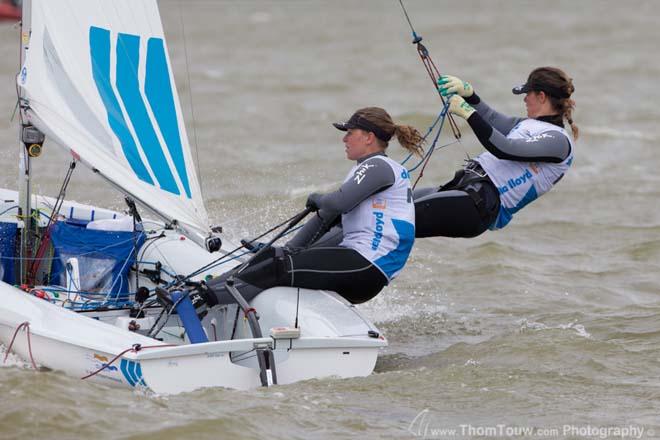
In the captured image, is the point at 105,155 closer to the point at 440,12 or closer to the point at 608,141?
the point at 608,141

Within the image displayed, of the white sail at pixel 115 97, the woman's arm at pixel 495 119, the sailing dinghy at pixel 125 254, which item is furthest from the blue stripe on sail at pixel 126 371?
the woman's arm at pixel 495 119

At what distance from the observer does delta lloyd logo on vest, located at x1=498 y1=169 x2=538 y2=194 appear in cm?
547

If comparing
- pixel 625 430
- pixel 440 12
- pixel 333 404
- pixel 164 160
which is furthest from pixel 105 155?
pixel 440 12

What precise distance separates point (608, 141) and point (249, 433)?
8888 mm

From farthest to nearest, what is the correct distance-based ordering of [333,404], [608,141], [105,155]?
[608,141] → [105,155] → [333,404]

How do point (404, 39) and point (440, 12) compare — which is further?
point (440, 12)

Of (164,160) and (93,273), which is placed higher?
(164,160)

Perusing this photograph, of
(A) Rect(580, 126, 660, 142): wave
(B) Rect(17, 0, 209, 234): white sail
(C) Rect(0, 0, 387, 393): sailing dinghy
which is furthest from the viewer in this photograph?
(A) Rect(580, 126, 660, 142): wave

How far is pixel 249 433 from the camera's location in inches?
165

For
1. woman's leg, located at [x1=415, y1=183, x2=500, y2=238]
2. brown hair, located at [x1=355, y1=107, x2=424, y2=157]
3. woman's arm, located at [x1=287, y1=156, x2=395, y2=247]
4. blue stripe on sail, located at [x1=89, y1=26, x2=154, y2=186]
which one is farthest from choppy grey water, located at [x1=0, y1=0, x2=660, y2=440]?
brown hair, located at [x1=355, y1=107, x2=424, y2=157]

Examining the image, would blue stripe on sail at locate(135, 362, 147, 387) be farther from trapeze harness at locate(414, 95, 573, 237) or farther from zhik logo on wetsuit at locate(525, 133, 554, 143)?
zhik logo on wetsuit at locate(525, 133, 554, 143)

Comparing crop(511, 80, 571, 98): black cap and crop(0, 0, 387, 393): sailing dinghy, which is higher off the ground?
crop(511, 80, 571, 98): black cap

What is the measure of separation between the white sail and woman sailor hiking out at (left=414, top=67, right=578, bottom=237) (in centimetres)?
107

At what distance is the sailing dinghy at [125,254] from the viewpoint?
14.8 feet
